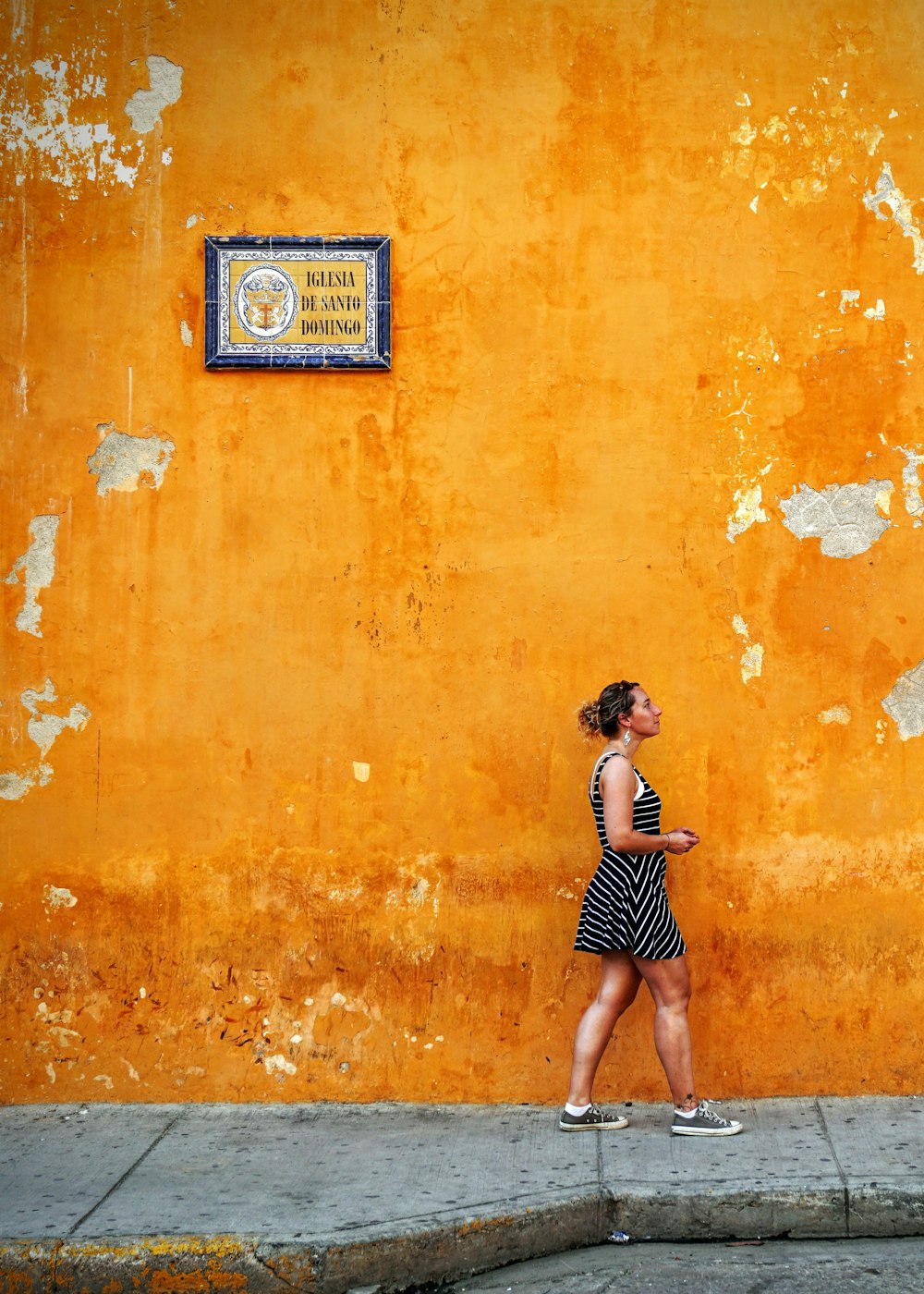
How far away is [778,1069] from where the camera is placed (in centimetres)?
526

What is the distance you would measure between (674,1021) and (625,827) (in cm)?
71

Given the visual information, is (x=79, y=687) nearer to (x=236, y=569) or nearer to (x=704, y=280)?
(x=236, y=569)

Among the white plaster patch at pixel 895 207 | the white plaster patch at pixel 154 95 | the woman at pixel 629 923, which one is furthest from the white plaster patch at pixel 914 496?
the white plaster patch at pixel 154 95

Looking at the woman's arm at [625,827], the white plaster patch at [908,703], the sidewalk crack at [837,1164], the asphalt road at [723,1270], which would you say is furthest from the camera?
the white plaster patch at [908,703]

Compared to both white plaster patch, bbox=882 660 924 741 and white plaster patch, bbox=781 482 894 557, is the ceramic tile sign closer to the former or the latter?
white plaster patch, bbox=781 482 894 557

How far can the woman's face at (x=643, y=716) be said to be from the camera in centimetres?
488

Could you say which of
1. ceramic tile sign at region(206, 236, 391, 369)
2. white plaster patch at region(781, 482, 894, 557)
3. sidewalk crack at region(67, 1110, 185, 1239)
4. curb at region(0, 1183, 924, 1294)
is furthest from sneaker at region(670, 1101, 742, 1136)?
ceramic tile sign at region(206, 236, 391, 369)

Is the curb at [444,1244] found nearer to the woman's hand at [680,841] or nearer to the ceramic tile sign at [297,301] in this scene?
the woman's hand at [680,841]

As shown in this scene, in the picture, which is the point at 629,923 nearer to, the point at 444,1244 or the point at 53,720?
the point at 444,1244

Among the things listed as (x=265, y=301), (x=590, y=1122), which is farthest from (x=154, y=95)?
(x=590, y=1122)

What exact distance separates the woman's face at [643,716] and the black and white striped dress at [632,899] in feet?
0.39

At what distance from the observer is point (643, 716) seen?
4.88 metres

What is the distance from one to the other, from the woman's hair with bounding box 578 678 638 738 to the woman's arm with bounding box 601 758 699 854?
174mm

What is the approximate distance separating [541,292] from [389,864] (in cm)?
225
